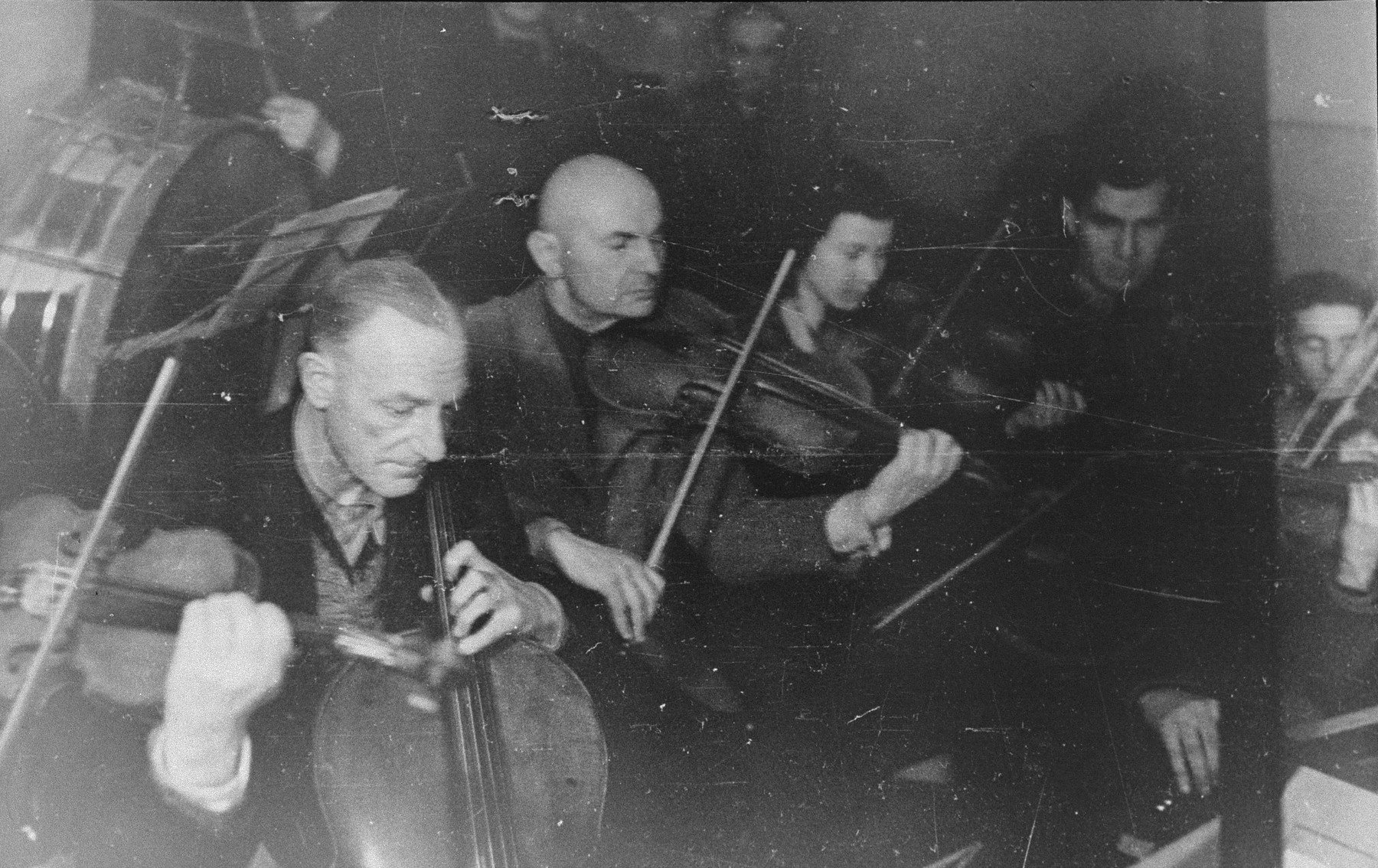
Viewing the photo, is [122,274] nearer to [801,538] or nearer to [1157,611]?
[801,538]

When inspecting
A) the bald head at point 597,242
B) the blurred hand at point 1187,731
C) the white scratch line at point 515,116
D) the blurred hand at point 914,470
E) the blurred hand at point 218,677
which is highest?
the white scratch line at point 515,116

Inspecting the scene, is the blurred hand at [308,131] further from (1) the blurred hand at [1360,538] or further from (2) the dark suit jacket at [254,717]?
(1) the blurred hand at [1360,538]

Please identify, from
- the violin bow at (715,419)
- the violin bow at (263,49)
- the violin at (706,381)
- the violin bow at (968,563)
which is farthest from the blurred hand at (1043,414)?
the violin bow at (263,49)

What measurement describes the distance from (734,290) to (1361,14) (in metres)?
1.20

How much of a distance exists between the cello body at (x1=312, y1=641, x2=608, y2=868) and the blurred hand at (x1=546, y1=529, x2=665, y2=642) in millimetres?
132

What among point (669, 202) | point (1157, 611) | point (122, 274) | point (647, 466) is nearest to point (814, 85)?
point (669, 202)

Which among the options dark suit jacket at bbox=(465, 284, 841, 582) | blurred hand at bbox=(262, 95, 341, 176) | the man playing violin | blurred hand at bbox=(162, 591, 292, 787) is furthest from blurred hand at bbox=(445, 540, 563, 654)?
blurred hand at bbox=(262, 95, 341, 176)

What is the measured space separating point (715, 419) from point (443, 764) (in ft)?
2.41

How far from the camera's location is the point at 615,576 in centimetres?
159

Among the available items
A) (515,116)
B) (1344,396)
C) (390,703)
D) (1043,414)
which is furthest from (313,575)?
(1344,396)

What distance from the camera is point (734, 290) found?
1589 mm

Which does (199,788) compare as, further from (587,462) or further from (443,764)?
(587,462)

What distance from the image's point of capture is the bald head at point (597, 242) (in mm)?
1574

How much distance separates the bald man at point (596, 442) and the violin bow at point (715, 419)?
0.05 ft
